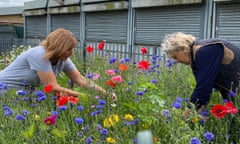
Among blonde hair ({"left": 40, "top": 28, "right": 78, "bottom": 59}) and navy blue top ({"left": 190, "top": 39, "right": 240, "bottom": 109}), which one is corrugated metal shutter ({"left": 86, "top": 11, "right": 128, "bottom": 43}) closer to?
blonde hair ({"left": 40, "top": 28, "right": 78, "bottom": 59})

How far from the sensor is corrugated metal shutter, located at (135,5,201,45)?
295 inches

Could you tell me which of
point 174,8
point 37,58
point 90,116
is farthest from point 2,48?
point 90,116

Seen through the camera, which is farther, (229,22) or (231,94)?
(229,22)

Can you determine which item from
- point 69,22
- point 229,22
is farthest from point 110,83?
point 69,22

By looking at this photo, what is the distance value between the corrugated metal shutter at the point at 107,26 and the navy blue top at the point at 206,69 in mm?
7046

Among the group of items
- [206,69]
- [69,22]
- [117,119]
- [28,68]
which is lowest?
[117,119]

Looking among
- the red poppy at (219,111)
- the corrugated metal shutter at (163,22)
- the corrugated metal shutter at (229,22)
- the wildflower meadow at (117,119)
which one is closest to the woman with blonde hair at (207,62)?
the wildflower meadow at (117,119)

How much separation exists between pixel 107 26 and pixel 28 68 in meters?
6.96

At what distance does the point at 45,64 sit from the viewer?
344 centimetres

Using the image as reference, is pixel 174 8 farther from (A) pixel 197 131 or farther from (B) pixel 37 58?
(A) pixel 197 131

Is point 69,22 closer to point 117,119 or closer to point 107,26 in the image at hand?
point 107,26

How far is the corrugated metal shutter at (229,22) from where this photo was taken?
259 inches

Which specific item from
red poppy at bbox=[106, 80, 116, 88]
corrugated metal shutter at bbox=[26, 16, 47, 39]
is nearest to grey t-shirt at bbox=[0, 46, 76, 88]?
red poppy at bbox=[106, 80, 116, 88]

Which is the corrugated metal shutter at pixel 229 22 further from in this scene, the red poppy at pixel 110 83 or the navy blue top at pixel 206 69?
the red poppy at pixel 110 83
